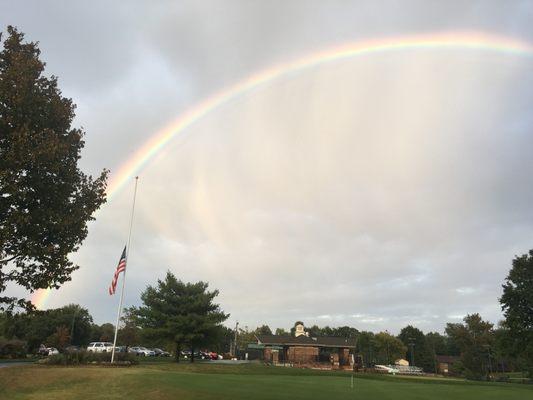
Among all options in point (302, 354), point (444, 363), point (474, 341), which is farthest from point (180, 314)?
point (444, 363)

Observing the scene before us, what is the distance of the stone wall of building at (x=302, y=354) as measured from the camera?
3302 inches

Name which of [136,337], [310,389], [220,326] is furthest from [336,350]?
[310,389]

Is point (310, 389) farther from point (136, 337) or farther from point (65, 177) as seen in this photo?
point (136, 337)

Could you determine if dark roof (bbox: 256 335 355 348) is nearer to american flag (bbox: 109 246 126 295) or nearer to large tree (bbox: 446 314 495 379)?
large tree (bbox: 446 314 495 379)

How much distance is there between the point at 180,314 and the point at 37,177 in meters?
36.0

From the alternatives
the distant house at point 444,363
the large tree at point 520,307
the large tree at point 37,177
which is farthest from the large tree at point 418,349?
the large tree at point 37,177

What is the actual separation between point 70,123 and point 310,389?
61.9ft

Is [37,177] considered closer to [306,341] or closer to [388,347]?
[306,341]

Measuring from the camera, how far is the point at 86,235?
19453 mm

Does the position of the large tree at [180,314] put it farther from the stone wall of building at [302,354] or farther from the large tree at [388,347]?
→ the large tree at [388,347]

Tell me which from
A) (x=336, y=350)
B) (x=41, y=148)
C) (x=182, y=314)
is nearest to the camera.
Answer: (x=41, y=148)

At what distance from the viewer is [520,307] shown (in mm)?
64875

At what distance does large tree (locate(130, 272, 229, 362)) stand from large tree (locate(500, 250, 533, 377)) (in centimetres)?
4127

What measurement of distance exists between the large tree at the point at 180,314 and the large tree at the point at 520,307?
41.3m
